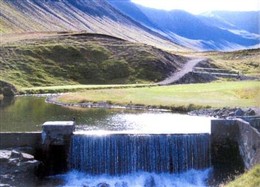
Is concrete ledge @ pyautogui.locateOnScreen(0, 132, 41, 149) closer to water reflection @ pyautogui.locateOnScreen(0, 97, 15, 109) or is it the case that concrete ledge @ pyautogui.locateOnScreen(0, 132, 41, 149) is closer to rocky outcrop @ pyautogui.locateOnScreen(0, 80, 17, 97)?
water reflection @ pyautogui.locateOnScreen(0, 97, 15, 109)

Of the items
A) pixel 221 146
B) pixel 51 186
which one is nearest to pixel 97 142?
pixel 51 186

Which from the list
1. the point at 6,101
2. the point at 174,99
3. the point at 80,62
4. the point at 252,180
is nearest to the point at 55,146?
the point at 252,180

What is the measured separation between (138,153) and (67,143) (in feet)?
21.1

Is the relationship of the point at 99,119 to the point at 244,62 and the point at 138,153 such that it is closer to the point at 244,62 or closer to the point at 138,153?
the point at 138,153

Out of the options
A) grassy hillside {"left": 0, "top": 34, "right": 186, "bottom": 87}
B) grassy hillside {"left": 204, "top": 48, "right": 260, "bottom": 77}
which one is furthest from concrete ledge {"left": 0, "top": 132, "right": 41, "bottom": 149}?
grassy hillside {"left": 204, "top": 48, "right": 260, "bottom": 77}

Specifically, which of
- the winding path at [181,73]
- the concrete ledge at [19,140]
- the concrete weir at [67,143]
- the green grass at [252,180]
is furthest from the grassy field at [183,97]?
the green grass at [252,180]

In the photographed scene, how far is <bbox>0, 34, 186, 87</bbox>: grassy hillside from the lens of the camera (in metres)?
124

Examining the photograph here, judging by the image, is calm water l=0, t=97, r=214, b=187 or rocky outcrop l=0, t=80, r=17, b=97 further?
rocky outcrop l=0, t=80, r=17, b=97

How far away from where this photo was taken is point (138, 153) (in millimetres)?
43094

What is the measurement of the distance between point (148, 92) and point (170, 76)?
4391 centimetres

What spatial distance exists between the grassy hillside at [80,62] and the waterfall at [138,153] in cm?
7287

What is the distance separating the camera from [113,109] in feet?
251

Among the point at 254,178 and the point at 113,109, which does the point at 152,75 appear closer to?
the point at 113,109

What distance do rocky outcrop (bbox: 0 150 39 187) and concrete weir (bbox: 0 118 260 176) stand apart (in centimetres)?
169
